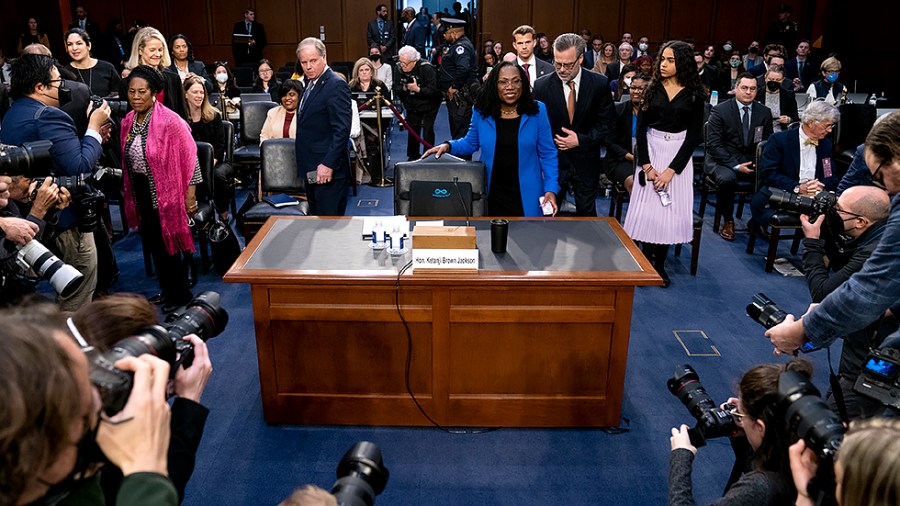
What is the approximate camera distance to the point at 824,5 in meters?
12.6

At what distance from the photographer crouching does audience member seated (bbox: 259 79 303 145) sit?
5.90 ft

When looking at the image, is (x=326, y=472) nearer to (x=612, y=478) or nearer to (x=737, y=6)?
(x=612, y=478)

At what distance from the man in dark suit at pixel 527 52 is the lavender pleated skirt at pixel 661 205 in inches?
39.0

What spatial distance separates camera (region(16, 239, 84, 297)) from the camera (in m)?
2.40

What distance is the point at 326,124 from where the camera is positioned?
167 inches

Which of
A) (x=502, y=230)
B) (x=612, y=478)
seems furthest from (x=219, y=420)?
(x=612, y=478)

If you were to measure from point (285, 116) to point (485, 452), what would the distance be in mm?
3628

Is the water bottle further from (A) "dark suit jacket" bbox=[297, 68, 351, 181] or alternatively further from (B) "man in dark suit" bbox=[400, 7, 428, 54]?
(B) "man in dark suit" bbox=[400, 7, 428, 54]

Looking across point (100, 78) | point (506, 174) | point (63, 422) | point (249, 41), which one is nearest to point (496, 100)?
point (506, 174)

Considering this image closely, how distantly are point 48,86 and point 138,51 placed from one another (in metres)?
1.50

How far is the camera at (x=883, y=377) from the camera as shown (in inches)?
69.4

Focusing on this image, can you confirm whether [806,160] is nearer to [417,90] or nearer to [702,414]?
[702,414]

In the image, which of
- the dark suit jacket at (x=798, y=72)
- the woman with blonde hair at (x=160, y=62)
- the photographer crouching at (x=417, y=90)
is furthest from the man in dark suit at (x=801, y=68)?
the woman with blonde hair at (x=160, y=62)

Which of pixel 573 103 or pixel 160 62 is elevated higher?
pixel 160 62
